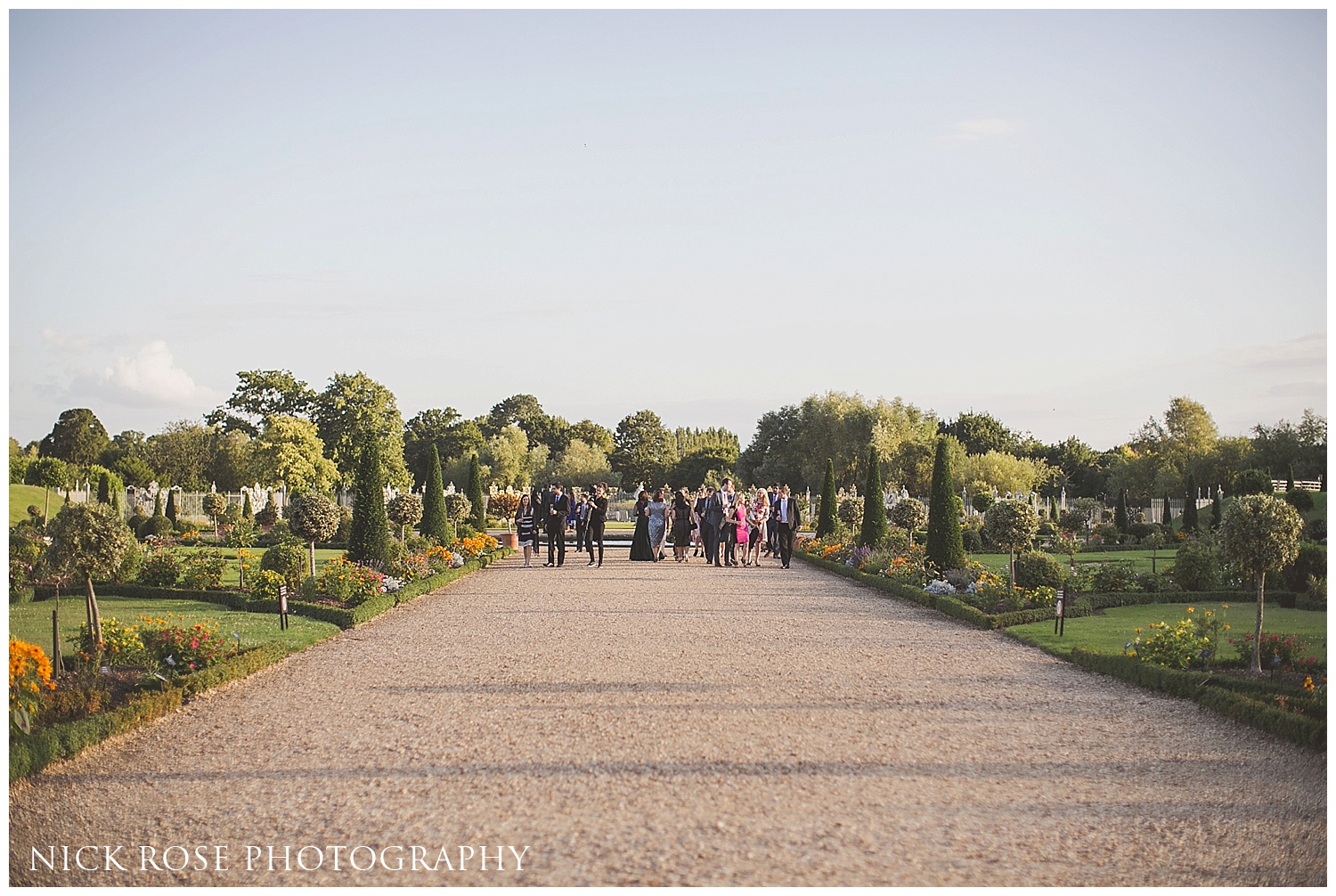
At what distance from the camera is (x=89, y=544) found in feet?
27.5

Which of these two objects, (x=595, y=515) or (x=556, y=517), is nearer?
(x=556, y=517)

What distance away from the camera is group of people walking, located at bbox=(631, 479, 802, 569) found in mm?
20484

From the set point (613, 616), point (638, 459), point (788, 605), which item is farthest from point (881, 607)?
point (638, 459)

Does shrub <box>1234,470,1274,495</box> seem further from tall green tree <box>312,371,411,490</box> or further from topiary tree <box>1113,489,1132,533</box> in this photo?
tall green tree <box>312,371,411,490</box>

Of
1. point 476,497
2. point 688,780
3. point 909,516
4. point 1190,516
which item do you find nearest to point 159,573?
point 688,780

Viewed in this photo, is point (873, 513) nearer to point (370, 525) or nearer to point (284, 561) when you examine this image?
point (370, 525)

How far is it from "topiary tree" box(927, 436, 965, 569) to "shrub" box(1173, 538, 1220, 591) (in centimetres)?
322

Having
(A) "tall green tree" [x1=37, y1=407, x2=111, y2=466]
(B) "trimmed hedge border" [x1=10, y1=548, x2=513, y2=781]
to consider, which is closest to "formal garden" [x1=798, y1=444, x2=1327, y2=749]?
(B) "trimmed hedge border" [x1=10, y1=548, x2=513, y2=781]

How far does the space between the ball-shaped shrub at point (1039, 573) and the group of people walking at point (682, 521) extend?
6120 millimetres

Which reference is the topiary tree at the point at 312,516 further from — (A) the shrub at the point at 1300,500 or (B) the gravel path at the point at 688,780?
(A) the shrub at the point at 1300,500

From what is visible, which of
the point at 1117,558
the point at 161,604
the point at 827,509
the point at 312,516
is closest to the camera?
the point at 161,604

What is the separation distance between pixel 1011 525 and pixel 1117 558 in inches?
456

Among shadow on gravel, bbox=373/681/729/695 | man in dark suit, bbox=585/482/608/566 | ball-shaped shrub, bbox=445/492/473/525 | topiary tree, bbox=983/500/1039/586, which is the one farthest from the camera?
ball-shaped shrub, bbox=445/492/473/525

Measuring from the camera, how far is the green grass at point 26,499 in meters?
31.8
